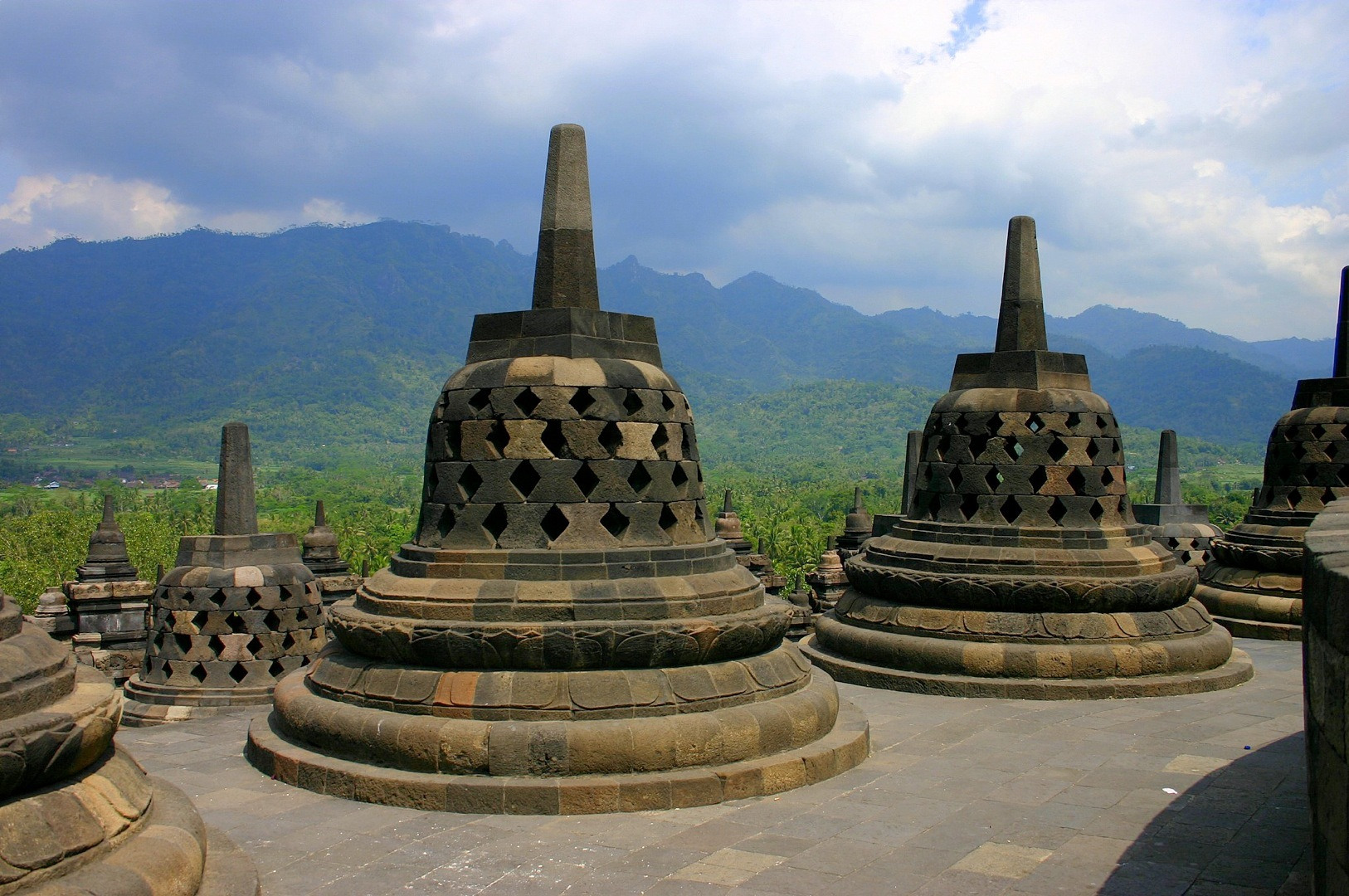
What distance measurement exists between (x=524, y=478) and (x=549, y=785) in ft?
6.85

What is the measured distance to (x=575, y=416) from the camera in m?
7.36

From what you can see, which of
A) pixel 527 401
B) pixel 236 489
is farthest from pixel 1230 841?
pixel 236 489

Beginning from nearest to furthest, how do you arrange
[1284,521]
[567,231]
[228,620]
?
[567,231] → [228,620] → [1284,521]

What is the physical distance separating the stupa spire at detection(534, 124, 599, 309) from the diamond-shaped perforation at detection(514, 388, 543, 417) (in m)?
0.79

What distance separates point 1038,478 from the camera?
10.3m

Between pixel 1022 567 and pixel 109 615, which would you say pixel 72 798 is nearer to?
pixel 1022 567

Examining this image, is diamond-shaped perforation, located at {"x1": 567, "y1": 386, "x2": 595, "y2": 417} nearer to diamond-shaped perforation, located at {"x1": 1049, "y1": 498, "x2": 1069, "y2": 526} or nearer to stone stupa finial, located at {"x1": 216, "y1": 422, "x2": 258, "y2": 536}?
stone stupa finial, located at {"x1": 216, "y1": 422, "x2": 258, "y2": 536}

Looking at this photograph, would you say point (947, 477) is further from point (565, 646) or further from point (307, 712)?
point (307, 712)

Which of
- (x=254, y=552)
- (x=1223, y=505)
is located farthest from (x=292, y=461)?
(x=254, y=552)

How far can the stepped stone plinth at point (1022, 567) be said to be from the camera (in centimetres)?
962

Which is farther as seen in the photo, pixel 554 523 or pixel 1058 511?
pixel 1058 511

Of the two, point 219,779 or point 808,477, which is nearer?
point 219,779

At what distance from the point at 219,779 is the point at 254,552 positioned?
11.0 feet

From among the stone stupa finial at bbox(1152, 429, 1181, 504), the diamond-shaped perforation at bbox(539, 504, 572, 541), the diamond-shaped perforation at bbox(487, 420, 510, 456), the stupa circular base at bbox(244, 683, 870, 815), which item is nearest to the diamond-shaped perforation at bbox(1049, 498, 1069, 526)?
the stupa circular base at bbox(244, 683, 870, 815)
